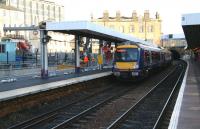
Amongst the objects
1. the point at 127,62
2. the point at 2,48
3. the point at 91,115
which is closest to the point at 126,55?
the point at 127,62

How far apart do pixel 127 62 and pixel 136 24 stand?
4204 inches

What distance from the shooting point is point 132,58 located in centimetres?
3203

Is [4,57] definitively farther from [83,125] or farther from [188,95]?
[83,125]

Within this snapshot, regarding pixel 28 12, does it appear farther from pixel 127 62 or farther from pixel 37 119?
pixel 37 119

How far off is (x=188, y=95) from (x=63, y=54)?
81.6 feet

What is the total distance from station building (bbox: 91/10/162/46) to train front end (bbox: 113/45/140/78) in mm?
103425

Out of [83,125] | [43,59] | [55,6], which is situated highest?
[55,6]

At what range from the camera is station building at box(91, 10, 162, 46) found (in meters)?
136

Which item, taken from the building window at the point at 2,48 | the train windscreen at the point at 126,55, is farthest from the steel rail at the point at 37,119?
the building window at the point at 2,48

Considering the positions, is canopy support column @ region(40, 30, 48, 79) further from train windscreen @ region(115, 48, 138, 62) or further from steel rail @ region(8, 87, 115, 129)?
steel rail @ region(8, 87, 115, 129)

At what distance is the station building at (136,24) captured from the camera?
447 feet

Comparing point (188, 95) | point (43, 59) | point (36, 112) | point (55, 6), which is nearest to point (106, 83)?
point (43, 59)

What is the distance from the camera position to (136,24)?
138 metres

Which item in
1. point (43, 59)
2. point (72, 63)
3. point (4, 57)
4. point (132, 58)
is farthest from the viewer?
point (72, 63)
